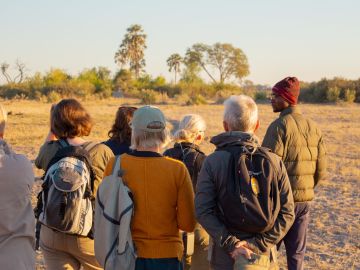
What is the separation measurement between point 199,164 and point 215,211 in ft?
3.18

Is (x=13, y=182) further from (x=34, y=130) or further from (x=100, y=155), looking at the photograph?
(x=34, y=130)

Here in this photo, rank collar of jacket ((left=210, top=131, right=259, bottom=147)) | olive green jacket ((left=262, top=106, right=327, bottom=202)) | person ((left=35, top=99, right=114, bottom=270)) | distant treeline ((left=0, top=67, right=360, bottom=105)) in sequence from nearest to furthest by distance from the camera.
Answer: collar of jacket ((left=210, top=131, right=259, bottom=147)) < person ((left=35, top=99, right=114, bottom=270)) < olive green jacket ((left=262, top=106, right=327, bottom=202)) < distant treeline ((left=0, top=67, right=360, bottom=105))

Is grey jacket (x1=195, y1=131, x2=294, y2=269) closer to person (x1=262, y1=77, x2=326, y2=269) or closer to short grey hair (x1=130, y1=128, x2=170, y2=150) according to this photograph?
short grey hair (x1=130, y1=128, x2=170, y2=150)

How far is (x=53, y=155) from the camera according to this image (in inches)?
144

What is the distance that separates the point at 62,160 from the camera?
11.2 feet

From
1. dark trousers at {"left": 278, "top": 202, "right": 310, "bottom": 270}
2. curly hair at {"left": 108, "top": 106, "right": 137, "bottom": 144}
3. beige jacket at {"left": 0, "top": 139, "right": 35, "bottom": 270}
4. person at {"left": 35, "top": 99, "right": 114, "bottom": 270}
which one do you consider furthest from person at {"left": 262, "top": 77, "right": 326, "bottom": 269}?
beige jacket at {"left": 0, "top": 139, "right": 35, "bottom": 270}

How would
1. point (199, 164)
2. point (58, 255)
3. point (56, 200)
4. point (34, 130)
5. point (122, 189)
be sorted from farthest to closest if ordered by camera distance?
point (34, 130) → point (199, 164) → point (58, 255) → point (56, 200) → point (122, 189)

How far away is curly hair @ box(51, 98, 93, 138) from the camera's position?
3.59 m

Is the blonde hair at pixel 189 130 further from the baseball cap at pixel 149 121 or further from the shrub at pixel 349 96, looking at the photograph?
the shrub at pixel 349 96

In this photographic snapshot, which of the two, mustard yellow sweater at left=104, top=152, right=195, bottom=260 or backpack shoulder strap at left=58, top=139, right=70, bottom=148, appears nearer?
mustard yellow sweater at left=104, top=152, right=195, bottom=260

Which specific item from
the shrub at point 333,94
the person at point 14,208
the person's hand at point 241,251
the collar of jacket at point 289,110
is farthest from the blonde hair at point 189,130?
the shrub at point 333,94

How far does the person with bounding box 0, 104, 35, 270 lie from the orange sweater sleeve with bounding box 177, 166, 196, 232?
0.79m

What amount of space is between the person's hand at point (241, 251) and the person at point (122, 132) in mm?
1657

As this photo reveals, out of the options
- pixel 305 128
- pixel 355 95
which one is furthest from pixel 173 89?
pixel 305 128
